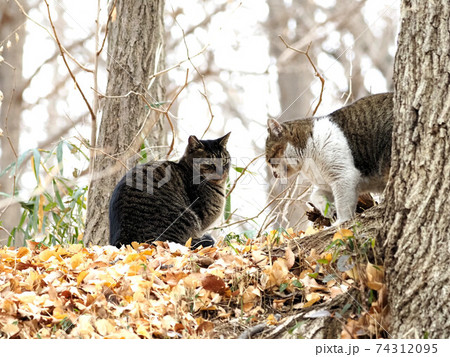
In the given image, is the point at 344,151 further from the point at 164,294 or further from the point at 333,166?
the point at 164,294

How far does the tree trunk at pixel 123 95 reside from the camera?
4.96 meters

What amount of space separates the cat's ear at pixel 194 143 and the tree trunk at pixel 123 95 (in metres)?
0.40

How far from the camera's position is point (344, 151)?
3.71m

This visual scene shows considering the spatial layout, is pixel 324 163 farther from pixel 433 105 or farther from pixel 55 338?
pixel 55 338

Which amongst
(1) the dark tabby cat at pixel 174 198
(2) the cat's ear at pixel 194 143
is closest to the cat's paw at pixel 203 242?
(1) the dark tabby cat at pixel 174 198

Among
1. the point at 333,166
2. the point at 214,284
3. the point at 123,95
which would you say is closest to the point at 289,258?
the point at 214,284

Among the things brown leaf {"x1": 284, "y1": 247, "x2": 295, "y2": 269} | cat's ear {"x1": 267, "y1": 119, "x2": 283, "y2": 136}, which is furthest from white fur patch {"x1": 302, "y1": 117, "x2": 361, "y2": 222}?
brown leaf {"x1": 284, "y1": 247, "x2": 295, "y2": 269}

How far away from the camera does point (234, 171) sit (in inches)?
211

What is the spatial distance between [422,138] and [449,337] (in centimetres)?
79

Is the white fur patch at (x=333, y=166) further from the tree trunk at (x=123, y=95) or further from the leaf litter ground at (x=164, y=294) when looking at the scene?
the tree trunk at (x=123, y=95)

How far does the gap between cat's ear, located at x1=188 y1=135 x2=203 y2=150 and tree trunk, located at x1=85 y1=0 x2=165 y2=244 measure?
401mm

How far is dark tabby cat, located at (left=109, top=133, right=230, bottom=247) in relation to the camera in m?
4.21

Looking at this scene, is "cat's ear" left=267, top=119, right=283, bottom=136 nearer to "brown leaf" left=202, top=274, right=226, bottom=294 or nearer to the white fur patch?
the white fur patch

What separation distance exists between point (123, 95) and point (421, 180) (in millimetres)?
3381
